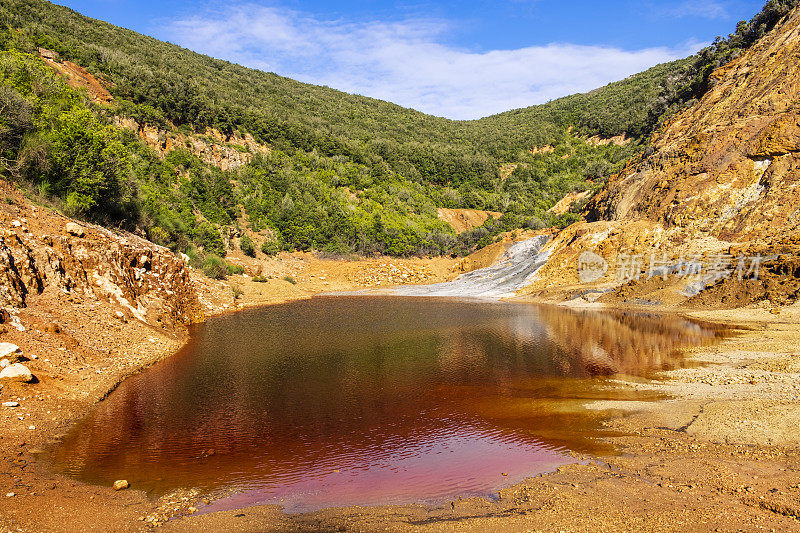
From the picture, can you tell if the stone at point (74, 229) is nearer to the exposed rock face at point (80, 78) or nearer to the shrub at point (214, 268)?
the shrub at point (214, 268)

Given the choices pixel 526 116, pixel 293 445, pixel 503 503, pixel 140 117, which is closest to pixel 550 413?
pixel 503 503

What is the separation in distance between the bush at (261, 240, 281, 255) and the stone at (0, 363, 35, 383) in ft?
141

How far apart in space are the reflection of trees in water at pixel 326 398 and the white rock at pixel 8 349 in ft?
8.98

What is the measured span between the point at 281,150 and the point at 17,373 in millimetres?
64682

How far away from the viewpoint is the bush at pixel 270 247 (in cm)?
5509

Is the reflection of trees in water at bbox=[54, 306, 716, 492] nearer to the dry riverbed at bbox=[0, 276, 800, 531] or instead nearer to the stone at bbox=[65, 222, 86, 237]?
the dry riverbed at bbox=[0, 276, 800, 531]

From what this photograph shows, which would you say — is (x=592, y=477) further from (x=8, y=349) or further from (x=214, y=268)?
(x=214, y=268)

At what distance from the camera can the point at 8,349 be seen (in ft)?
42.0

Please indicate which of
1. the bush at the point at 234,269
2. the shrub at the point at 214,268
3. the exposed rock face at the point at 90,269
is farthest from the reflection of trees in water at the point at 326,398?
the bush at the point at 234,269

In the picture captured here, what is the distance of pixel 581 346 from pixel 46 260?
73.5 feet

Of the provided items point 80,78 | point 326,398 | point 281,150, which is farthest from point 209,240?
point 326,398

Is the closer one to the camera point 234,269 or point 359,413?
point 359,413

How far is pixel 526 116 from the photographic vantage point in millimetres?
128500

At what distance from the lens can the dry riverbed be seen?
7.33 meters
